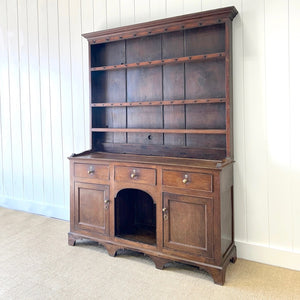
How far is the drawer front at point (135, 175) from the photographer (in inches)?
92.7

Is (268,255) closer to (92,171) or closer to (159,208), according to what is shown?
(159,208)

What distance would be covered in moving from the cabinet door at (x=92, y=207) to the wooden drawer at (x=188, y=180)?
1.95 feet

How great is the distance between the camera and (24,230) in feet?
10.3

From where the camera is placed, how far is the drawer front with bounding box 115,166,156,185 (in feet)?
7.72

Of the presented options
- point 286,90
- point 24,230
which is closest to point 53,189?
point 24,230

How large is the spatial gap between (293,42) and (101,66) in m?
1.74

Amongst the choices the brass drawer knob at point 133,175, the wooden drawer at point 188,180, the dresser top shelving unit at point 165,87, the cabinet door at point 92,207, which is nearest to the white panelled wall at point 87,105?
the dresser top shelving unit at point 165,87

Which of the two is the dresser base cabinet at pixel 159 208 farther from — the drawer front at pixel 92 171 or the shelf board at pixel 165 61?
the shelf board at pixel 165 61

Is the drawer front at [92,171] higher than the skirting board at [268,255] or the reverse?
higher

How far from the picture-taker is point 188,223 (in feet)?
7.35

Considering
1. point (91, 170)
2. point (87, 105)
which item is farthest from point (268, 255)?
point (87, 105)

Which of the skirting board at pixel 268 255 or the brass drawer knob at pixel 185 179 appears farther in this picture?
the skirting board at pixel 268 255

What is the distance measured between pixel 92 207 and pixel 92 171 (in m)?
0.33

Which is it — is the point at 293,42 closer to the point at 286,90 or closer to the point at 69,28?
the point at 286,90
